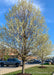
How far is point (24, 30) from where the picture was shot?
10.3m

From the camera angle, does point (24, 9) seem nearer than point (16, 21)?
No

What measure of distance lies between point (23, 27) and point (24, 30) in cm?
38

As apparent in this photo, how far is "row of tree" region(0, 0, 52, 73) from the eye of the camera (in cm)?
991

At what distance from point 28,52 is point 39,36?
5.79ft

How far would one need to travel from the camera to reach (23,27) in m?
10.5

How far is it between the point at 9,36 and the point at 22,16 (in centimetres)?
239

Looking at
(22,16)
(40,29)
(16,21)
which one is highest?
(22,16)

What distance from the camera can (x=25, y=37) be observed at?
10.6 m

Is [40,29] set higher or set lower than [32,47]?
higher

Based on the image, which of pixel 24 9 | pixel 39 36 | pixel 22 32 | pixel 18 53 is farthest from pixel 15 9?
pixel 18 53

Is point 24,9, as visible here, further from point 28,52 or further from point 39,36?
point 28,52

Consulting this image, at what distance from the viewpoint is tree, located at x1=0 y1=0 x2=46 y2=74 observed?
9.91 meters

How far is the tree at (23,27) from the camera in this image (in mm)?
9906

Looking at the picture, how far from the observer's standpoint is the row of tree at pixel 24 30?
32.5 ft
